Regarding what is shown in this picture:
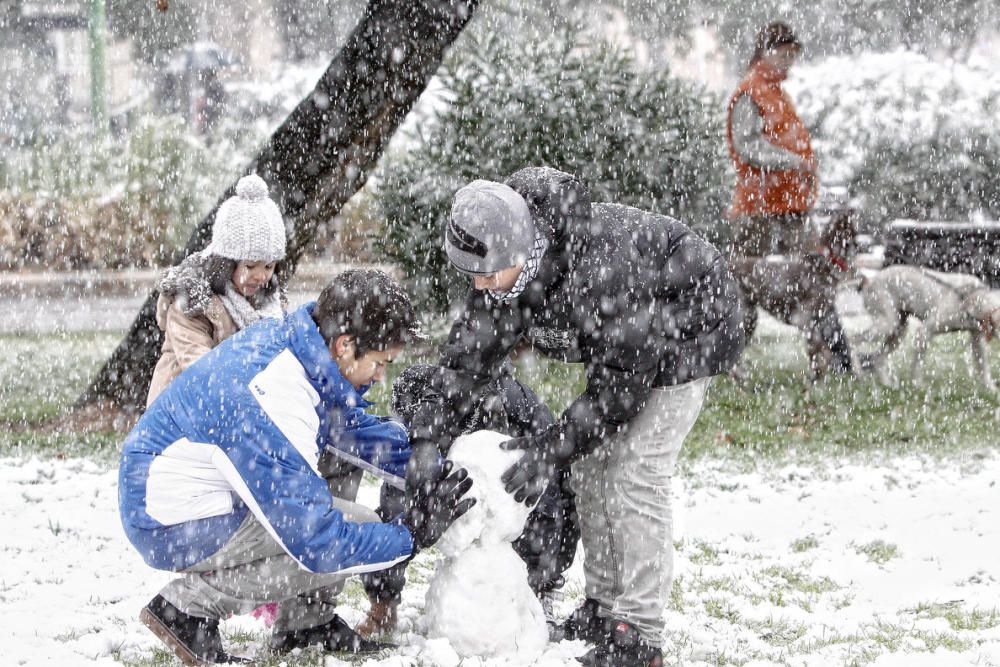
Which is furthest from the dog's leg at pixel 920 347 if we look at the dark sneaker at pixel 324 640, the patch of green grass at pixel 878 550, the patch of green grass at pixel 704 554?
the dark sneaker at pixel 324 640

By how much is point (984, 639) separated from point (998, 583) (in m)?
0.82

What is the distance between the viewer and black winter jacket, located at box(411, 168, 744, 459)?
329 cm

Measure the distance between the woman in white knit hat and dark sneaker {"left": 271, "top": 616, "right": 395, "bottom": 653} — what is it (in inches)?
43.9

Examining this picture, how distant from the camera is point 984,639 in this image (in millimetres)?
3969

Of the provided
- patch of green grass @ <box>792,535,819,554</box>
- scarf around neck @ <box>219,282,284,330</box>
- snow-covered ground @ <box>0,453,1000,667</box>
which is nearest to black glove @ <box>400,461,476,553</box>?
snow-covered ground @ <box>0,453,1000,667</box>

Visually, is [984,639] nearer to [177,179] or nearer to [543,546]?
[543,546]

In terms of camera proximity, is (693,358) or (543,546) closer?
(693,358)

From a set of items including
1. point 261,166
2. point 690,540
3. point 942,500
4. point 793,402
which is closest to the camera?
point 690,540

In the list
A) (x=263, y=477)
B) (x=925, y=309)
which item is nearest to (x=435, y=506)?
(x=263, y=477)

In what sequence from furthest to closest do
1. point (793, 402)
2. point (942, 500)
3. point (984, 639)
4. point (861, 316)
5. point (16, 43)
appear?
point (16, 43) < point (861, 316) < point (793, 402) < point (942, 500) < point (984, 639)

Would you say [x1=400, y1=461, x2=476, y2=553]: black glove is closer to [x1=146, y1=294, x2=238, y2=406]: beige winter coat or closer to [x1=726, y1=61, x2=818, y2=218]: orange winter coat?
[x1=146, y1=294, x2=238, y2=406]: beige winter coat

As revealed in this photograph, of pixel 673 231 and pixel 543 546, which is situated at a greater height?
pixel 673 231

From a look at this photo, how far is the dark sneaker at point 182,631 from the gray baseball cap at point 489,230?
4.06 ft

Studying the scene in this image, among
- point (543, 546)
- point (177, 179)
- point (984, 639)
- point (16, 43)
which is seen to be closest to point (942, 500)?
point (984, 639)
